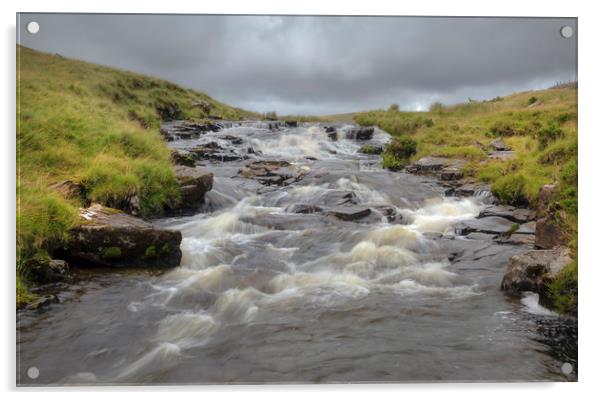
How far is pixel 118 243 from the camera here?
4.73 m

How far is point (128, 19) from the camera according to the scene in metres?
4.41

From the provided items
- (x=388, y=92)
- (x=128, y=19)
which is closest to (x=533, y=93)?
(x=388, y=92)

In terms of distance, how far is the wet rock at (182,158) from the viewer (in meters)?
7.16

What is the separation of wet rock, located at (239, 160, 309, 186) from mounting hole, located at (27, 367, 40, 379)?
174 inches

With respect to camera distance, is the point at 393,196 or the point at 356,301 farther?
the point at 393,196

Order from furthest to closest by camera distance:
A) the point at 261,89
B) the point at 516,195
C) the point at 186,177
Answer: the point at 186,177 < the point at 516,195 < the point at 261,89

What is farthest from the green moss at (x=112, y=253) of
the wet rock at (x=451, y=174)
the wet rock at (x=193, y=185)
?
the wet rock at (x=451, y=174)

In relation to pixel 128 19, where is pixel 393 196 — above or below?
below

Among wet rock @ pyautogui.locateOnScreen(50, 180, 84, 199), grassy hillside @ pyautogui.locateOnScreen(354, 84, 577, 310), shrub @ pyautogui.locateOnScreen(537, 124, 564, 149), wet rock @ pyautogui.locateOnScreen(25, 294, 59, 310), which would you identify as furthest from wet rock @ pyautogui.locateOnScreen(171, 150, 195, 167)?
shrub @ pyautogui.locateOnScreen(537, 124, 564, 149)

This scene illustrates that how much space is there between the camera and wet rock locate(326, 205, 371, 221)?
6.24 metres

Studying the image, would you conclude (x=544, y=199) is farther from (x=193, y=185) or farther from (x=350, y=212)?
(x=193, y=185)

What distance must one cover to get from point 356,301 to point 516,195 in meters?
3.04
